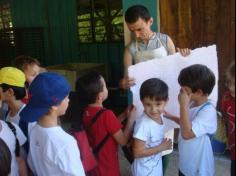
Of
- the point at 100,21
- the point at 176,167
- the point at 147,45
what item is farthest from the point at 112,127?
the point at 100,21

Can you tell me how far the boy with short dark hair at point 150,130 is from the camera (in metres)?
2.01

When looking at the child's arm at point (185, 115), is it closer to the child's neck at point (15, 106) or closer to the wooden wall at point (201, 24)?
the child's neck at point (15, 106)

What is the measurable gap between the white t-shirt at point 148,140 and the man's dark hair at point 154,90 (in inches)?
5.6

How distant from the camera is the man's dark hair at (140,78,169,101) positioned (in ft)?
6.57

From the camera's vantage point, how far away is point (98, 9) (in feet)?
21.8

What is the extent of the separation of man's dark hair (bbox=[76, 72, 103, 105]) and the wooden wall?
175 cm

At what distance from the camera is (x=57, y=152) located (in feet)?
5.66

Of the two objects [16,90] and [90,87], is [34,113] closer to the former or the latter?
[90,87]

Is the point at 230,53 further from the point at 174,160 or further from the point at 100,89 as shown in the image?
the point at 100,89

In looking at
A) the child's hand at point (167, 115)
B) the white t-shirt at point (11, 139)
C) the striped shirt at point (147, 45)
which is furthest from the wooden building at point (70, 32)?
the white t-shirt at point (11, 139)

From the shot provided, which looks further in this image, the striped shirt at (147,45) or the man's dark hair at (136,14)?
the striped shirt at (147,45)

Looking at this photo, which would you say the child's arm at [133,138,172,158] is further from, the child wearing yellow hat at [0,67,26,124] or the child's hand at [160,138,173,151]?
the child wearing yellow hat at [0,67,26,124]

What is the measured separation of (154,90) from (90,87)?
0.38 meters

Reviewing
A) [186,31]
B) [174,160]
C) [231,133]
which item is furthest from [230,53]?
[231,133]
